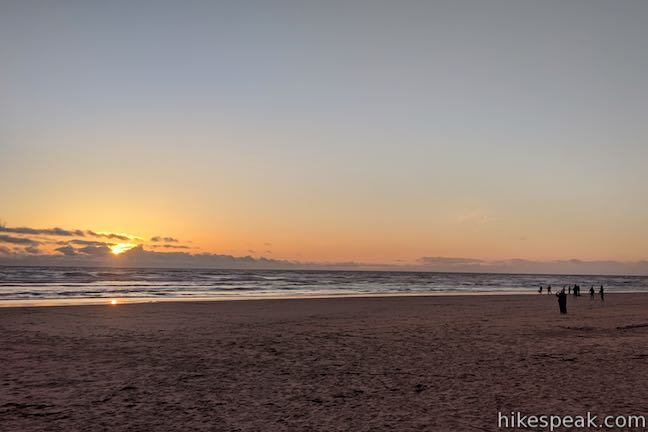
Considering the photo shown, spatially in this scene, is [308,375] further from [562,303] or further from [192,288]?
[192,288]

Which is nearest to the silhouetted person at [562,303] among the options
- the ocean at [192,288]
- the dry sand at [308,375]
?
the dry sand at [308,375]

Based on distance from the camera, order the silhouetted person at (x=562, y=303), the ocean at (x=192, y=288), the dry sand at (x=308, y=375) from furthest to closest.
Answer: the ocean at (x=192, y=288)
the silhouetted person at (x=562, y=303)
the dry sand at (x=308, y=375)

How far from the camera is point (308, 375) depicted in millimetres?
12117

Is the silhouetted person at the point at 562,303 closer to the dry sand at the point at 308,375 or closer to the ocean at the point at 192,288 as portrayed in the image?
the dry sand at the point at 308,375

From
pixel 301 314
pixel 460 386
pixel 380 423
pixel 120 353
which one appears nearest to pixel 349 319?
pixel 301 314

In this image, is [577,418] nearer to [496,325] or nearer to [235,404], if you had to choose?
[235,404]

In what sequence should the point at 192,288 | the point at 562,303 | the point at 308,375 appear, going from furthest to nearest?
the point at 192,288 < the point at 562,303 < the point at 308,375

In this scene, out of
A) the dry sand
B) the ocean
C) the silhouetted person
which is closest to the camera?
the dry sand

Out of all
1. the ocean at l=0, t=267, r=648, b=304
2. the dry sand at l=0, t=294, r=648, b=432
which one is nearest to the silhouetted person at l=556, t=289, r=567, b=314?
the dry sand at l=0, t=294, r=648, b=432

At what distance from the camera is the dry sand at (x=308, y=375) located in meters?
8.80

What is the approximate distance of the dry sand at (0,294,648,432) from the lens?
8797mm

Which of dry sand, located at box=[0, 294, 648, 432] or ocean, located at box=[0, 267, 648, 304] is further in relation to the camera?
ocean, located at box=[0, 267, 648, 304]

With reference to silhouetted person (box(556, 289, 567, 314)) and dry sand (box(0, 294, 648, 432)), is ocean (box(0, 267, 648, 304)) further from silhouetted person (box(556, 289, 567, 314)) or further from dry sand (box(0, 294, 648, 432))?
silhouetted person (box(556, 289, 567, 314))

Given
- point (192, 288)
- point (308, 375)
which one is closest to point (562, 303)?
point (308, 375)
